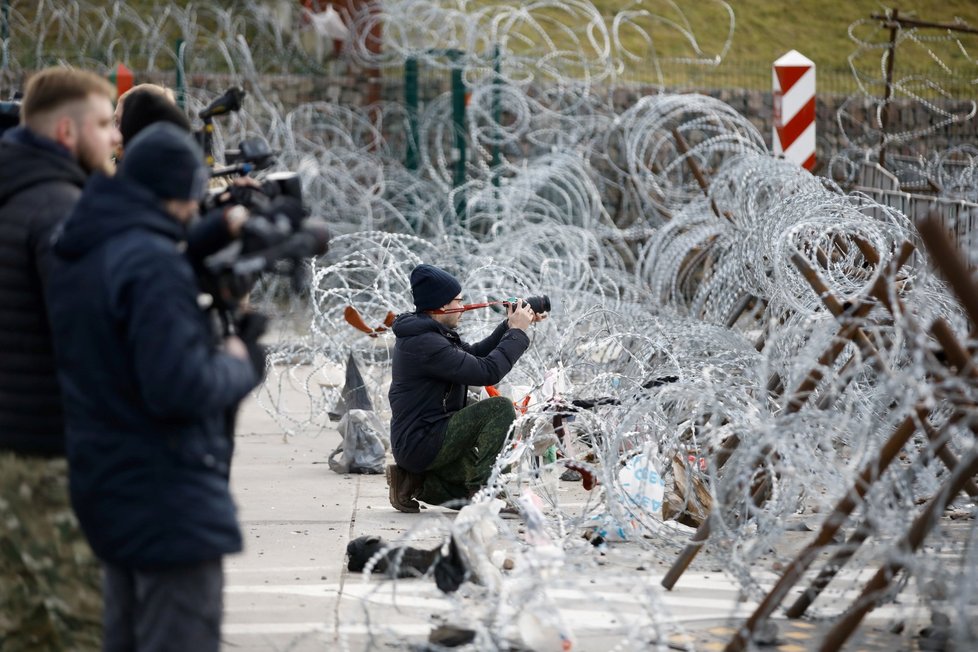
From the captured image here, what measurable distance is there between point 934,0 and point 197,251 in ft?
92.7

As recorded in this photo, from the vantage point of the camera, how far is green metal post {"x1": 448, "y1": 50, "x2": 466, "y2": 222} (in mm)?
13906

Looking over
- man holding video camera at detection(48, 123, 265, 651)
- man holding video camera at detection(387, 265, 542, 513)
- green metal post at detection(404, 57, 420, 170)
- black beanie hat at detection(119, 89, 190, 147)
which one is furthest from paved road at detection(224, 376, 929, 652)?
green metal post at detection(404, 57, 420, 170)

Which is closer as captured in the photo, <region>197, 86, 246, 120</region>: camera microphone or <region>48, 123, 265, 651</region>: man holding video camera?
<region>48, 123, 265, 651</region>: man holding video camera

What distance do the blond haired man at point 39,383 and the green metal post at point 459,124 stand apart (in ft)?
33.2

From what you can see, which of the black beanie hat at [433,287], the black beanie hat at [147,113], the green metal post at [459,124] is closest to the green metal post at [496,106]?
the green metal post at [459,124]

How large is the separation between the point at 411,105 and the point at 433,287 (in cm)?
924

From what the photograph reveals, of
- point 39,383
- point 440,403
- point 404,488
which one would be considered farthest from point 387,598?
point 39,383

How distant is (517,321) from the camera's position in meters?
6.41

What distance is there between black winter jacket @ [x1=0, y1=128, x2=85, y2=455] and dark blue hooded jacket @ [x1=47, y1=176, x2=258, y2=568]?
49 cm

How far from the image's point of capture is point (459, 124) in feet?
46.9

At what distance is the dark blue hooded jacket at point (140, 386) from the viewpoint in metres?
2.91

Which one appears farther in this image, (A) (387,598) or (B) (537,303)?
(B) (537,303)

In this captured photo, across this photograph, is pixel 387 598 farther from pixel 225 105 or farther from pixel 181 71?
pixel 181 71

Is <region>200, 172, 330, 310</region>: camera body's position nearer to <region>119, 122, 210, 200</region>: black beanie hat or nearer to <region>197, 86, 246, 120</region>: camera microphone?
<region>119, 122, 210, 200</region>: black beanie hat
